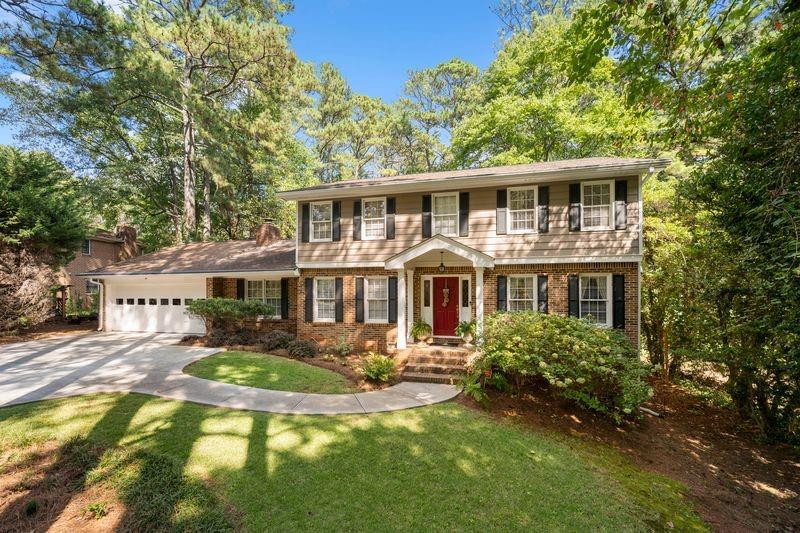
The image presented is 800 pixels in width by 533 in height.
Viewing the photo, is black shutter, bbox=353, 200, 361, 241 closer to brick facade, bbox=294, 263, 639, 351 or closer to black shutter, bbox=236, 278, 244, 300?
brick facade, bbox=294, 263, 639, 351

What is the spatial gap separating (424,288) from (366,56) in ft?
37.2

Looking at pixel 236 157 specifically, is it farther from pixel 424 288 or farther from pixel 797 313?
pixel 797 313

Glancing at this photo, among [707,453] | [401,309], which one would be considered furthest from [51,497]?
[707,453]

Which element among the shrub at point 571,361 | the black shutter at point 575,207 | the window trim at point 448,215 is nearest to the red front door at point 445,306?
the window trim at point 448,215

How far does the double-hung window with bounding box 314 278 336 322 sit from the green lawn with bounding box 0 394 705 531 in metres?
5.77

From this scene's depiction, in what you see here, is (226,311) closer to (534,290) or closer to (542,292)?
(534,290)

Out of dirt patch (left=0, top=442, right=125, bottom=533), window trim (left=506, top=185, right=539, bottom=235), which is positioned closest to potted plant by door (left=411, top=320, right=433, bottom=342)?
window trim (left=506, top=185, right=539, bottom=235)

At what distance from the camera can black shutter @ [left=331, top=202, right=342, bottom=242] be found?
1160cm

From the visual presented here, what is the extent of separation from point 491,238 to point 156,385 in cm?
897

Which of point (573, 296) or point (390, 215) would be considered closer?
point (573, 296)

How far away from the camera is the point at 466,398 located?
715cm

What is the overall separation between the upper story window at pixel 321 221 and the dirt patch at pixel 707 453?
7176 mm

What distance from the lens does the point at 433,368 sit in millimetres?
8672

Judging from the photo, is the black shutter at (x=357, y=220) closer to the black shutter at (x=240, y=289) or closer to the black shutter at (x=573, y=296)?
the black shutter at (x=240, y=289)
